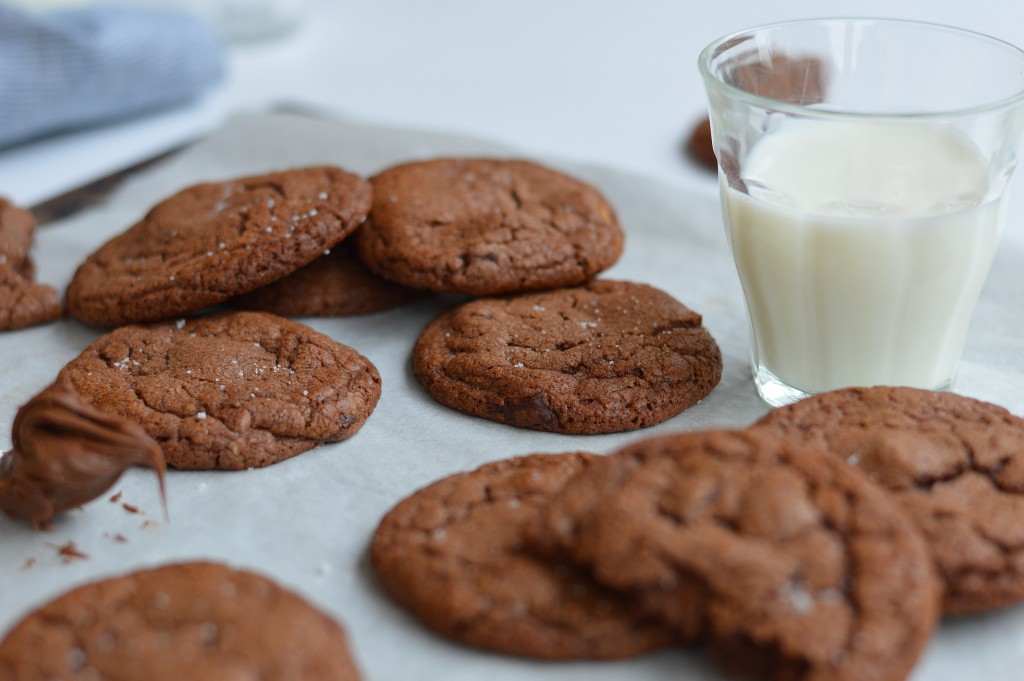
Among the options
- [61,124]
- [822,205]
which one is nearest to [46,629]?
[822,205]

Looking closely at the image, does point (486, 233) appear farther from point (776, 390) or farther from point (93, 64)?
point (93, 64)

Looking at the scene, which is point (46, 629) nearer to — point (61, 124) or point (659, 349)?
point (659, 349)

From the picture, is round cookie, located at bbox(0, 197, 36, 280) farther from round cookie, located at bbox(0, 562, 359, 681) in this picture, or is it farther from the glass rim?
the glass rim

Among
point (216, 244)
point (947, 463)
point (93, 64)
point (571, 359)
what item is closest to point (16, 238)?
point (216, 244)

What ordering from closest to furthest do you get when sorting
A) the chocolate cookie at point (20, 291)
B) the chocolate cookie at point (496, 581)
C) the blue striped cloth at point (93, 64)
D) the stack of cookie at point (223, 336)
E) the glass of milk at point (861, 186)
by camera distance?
the chocolate cookie at point (496, 581)
the glass of milk at point (861, 186)
the stack of cookie at point (223, 336)
the chocolate cookie at point (20, 291)
the blue striped cloth at point (93, 64)

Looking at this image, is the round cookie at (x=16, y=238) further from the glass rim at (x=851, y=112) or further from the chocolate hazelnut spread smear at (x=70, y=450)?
the glass rim at (x=851, y=112)

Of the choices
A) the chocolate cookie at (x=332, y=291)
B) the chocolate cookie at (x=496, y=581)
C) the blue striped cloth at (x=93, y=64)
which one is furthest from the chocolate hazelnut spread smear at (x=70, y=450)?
the blue striped cloth at (x=93, y=64)

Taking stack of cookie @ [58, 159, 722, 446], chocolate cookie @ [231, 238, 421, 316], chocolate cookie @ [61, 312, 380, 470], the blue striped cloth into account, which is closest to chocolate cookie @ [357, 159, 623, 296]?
stack of cookie @ [58, 159, 722, 446]
